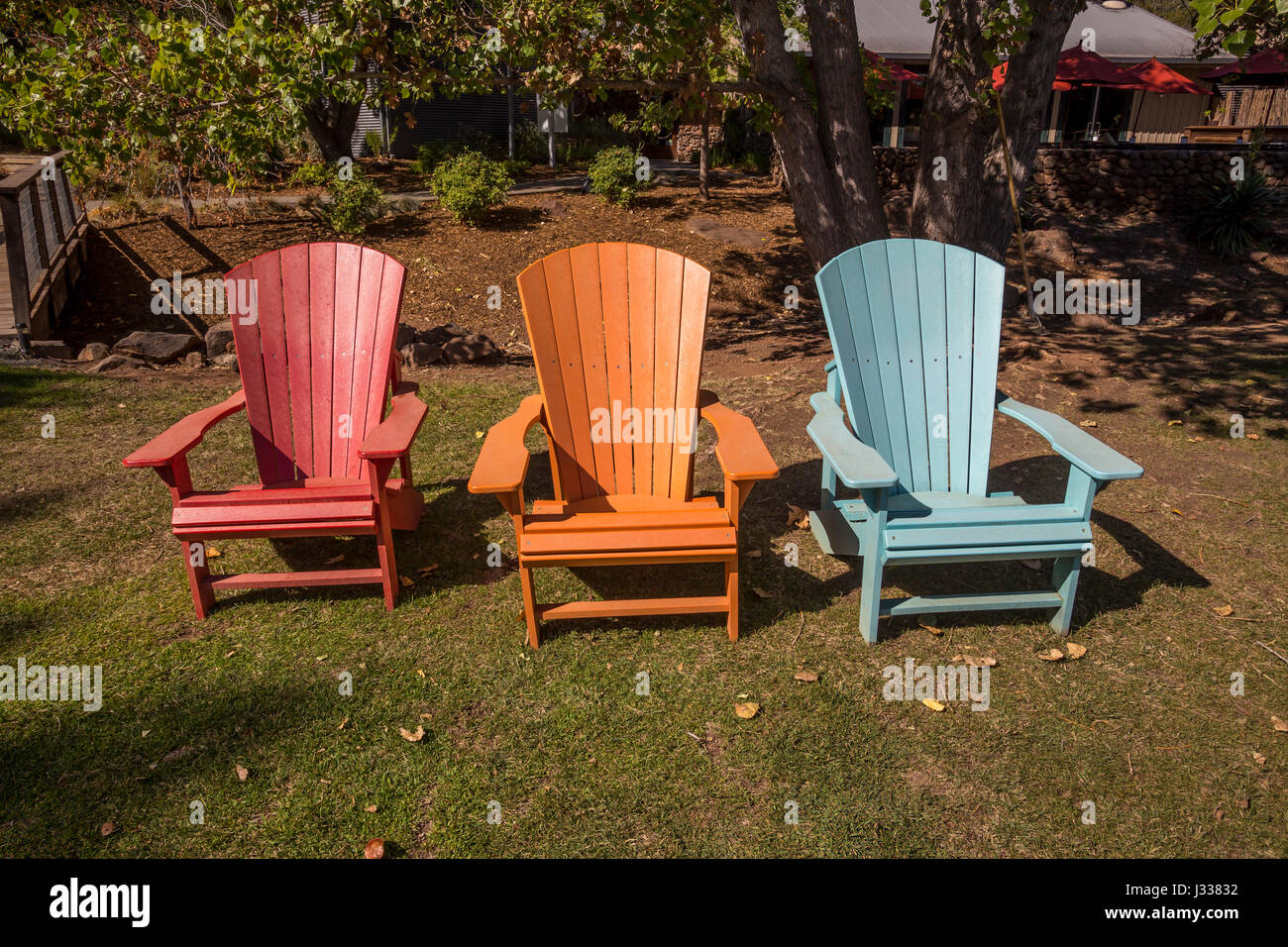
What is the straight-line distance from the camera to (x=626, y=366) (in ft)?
11.4

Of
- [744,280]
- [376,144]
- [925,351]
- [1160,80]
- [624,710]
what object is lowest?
[624,710]

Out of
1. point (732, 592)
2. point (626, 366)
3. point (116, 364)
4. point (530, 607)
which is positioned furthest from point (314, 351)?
point (116, 364)

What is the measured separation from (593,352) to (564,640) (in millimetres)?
1152

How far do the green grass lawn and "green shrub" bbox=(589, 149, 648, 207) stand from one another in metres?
7.13

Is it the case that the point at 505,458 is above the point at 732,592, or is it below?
above

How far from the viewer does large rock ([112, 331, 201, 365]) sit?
6.44 metres

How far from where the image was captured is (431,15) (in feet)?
17.8

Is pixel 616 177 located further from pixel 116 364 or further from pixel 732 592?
pixel 732 592

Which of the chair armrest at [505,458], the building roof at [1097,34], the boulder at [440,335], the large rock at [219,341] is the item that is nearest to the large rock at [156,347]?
the large rock at [219,341]

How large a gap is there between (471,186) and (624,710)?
7729 millimetres

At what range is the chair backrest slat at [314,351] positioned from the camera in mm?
3625

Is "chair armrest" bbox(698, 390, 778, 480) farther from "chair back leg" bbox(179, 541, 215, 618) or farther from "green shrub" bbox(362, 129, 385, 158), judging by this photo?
"green shrub" bbox(362, 129, 385, 158)

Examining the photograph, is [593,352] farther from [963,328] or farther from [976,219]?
[976,219]

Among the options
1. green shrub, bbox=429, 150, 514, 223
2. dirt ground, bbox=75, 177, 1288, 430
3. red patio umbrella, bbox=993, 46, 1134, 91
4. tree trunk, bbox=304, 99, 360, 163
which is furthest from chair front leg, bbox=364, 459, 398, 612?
red patio umbrella, bbox=993, 46, 1134, 91
